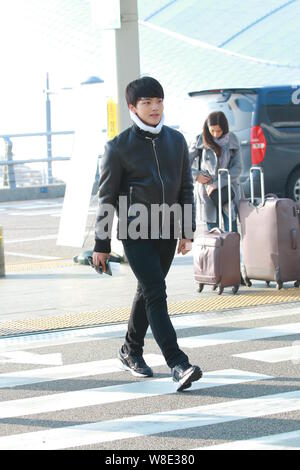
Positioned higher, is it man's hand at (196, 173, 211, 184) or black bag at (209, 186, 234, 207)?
man's hand at (196, 173, 211, 184)

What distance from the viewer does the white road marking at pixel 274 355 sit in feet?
24.6

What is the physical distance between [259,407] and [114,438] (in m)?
0.93

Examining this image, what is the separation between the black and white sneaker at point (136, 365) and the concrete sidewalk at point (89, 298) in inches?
68.8

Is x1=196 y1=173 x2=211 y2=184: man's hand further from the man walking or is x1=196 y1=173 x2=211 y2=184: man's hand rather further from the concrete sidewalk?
the man walking

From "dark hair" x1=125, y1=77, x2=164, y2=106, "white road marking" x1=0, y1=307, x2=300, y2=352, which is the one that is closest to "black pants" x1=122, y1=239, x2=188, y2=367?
"dark hair" x1=125, y1=77, x2=164, y2=106

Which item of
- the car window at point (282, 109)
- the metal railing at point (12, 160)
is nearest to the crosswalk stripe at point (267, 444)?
the car window at point (282, 109)

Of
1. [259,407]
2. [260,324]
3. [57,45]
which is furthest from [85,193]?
[57,45]

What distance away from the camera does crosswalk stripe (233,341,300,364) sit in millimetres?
7496

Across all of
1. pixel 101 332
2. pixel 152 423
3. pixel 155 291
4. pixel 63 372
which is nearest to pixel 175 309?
pixel 101 332

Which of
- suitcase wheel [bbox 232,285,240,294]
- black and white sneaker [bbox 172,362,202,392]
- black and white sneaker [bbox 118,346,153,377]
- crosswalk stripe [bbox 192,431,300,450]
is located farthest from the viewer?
suitcase wheel [bbox 232,285,240,294]

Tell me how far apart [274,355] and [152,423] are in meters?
1.88

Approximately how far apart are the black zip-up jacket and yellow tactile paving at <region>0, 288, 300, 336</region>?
2.27 meters

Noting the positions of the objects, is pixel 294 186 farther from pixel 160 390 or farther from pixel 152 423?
pixel 152 423

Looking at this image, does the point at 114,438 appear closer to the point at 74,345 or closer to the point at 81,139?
the point at 74,345
